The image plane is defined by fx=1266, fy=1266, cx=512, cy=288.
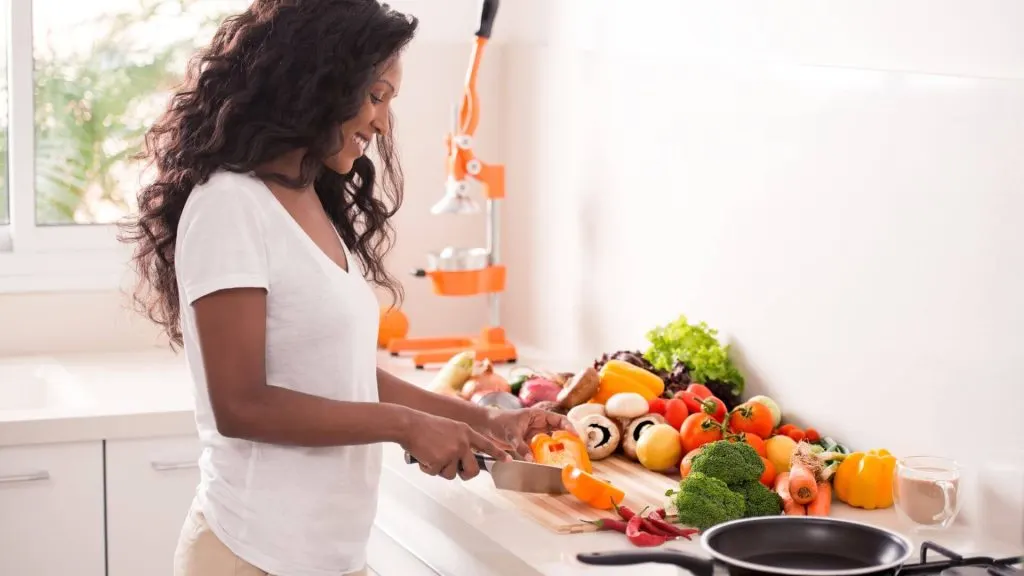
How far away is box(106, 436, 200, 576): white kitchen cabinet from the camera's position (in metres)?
2.15

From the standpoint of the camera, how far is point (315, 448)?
1379mm

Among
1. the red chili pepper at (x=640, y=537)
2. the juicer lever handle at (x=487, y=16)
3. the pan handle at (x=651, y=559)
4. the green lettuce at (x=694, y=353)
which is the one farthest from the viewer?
the juicer lever handle at (x=487, y=16)

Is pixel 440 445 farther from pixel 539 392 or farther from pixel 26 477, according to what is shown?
pixel 26 477

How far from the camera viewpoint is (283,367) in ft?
4.38

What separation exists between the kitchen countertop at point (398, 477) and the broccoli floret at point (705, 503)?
5 cm

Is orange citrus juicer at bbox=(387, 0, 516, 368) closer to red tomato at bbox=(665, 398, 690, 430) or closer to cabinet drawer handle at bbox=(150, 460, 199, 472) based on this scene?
cabinet drawer handle at bbox=(150, 460, 199, 472)

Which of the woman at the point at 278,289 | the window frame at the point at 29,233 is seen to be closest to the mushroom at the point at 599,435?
the woman at the point at 278,289

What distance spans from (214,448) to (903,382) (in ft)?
2.99

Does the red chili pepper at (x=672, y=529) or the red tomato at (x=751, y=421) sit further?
the red tomato at (x=751, y=421)

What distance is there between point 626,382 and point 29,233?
1.46 metres

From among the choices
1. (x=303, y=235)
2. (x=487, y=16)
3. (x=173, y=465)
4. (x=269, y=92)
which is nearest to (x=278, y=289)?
(x=303, y=235)

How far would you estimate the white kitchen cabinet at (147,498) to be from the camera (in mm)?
2152

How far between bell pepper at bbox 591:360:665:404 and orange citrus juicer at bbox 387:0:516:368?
2.16ft

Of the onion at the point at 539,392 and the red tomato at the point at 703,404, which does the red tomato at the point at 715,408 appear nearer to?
the red tomato at the point at 703,404
